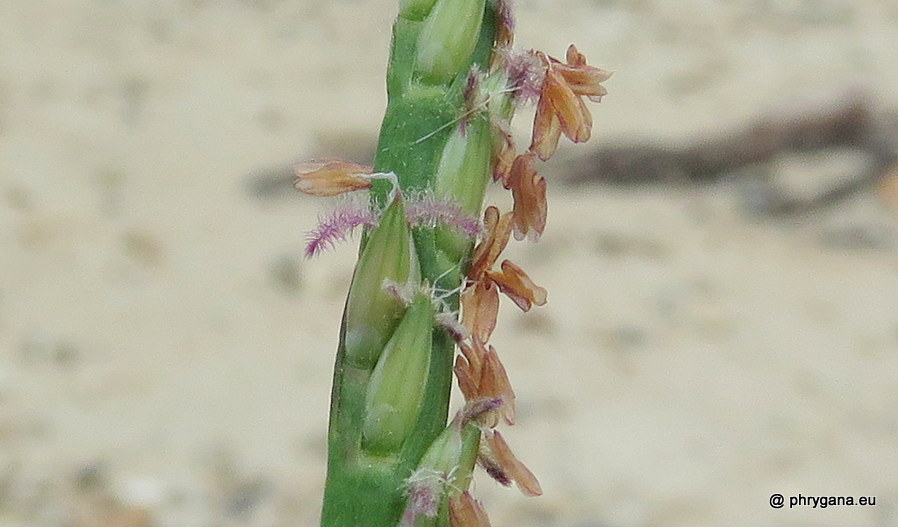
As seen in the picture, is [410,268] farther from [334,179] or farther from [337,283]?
[337,283]

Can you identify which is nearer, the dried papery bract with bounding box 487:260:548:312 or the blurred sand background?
the dried papery bract with bounding box 487:260:548:312

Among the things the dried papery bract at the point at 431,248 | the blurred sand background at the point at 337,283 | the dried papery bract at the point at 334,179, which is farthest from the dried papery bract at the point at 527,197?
the blurred sand background at the point at 337,283

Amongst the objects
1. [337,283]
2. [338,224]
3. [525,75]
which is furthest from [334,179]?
[337,283]

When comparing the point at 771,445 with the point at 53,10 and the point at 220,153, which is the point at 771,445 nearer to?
the point at 220,153

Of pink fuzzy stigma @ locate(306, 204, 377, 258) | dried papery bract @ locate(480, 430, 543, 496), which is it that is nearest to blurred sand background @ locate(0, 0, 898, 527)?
dried papery bract @ locate(480, 430, 543, 496)

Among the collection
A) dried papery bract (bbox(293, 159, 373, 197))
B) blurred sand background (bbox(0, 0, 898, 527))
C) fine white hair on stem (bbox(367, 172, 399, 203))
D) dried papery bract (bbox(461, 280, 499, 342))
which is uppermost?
blurred sand background (bbox(0, 0, 898, 527))

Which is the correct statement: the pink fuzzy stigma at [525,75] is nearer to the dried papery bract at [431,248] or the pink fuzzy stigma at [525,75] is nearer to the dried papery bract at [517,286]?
the dried papery bract at [431,248]

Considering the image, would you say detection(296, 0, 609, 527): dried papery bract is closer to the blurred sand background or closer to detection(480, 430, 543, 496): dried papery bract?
detection(480, 430, 543, 496): dried papery bract
